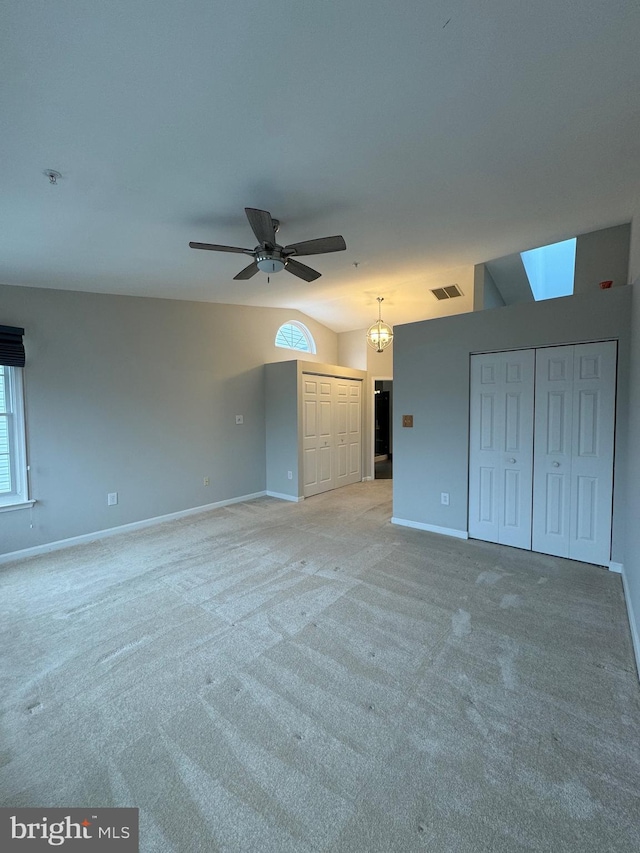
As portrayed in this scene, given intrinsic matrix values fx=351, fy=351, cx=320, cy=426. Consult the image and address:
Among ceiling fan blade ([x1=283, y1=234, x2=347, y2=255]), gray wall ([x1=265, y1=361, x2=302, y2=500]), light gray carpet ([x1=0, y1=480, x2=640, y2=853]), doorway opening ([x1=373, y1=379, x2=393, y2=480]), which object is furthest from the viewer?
doorway opening ([x1=373, y1=379, x2=393, y2=480])

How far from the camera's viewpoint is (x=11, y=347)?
132 inches

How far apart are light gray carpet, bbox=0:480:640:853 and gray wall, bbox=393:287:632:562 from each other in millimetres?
1013

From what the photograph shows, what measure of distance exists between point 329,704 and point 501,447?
114 inches

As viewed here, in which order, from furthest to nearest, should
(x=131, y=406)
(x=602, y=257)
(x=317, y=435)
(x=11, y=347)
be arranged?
1. (x=317, y=435)
2. (x=131, y=406)
3. (x=602, y=257)
4. (x=11, y=347)

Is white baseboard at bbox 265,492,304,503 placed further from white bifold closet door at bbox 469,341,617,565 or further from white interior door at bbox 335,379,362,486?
white bifold closet door at bbox 469,341,617,565

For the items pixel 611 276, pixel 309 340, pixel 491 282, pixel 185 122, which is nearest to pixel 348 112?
pixel 185 122

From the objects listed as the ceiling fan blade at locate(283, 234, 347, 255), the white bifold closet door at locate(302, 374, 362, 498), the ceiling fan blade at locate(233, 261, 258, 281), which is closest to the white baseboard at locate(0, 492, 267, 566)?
the white bifold closet door at locate(302, 374, 362, 498)

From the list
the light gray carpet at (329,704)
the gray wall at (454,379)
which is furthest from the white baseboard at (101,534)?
the gray wall at (454,379)

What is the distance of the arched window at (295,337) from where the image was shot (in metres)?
6.37

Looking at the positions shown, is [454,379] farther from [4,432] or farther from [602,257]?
[4,432]

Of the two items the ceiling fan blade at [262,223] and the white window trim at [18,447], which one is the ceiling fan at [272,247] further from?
the white window trim at [18,447]

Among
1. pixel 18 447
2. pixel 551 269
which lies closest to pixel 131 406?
pixel 18 447

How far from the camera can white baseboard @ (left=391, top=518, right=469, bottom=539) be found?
12.9 ft

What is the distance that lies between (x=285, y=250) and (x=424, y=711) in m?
2.92
